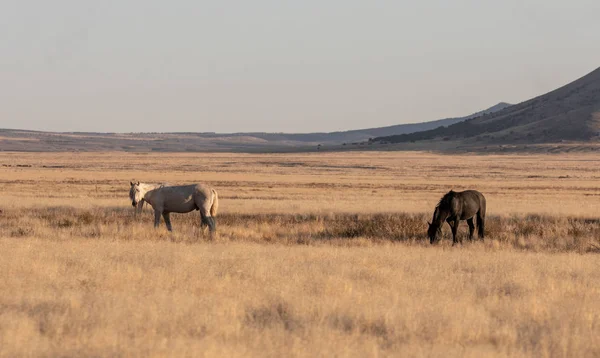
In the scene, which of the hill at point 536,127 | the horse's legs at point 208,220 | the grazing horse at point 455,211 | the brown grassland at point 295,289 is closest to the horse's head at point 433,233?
the grazing horse at point 455,211

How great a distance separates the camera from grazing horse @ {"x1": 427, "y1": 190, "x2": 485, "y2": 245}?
20359mm

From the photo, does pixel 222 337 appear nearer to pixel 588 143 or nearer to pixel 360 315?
pixel 360 315

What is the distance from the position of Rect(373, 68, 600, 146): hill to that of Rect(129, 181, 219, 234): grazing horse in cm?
13270

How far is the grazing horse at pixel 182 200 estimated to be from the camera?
21.9 meters

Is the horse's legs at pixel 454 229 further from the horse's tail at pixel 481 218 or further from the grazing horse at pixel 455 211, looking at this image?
the horse's tail at pixel 481 218

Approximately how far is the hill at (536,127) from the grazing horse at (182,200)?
5225 inches

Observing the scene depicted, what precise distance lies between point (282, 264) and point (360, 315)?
4.90m

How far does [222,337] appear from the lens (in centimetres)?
955

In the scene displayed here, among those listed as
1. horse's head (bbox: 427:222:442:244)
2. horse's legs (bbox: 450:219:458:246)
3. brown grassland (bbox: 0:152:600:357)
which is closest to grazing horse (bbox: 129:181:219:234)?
brown grassland (bbox: 0:152:600:357)

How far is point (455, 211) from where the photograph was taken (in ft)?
67.7

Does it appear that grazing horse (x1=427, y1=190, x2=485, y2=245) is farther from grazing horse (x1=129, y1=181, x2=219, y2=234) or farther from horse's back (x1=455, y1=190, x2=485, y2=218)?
grazing horse (x1=129, y1=181, x2=219, y2=234)

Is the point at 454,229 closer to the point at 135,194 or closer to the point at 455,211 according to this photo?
the point at 455,211

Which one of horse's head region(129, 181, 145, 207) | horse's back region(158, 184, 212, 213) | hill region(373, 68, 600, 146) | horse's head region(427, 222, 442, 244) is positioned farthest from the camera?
hill region(373, 68, 600, 146)

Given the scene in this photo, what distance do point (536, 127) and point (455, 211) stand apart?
15011 centimetres
